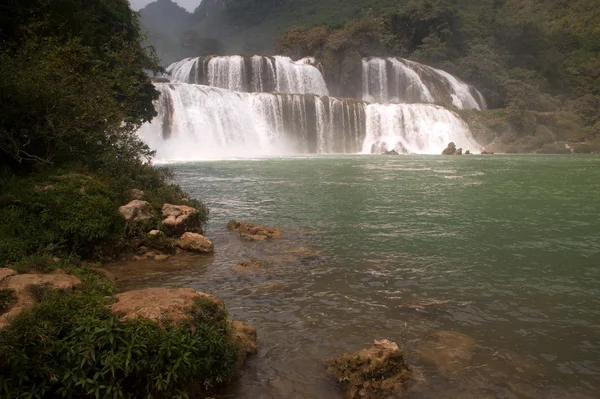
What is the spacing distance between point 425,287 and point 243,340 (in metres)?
3.25

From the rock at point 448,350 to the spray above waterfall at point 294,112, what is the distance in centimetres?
3265

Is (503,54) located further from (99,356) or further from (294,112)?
(99,356)

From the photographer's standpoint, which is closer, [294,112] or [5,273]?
[5,273]

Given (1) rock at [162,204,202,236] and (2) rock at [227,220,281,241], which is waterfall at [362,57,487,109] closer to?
(2) rock at [227,220,281,241]

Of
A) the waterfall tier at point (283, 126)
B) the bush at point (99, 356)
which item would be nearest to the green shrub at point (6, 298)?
the bush at point (99, 356)

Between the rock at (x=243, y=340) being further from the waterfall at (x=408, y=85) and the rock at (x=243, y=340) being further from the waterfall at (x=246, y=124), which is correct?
the waterfall at (x=408, y=85)

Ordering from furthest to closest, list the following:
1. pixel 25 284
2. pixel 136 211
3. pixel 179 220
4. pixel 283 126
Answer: pixel 283 126 → pixel 179 220 → pixel 136 211 → pixel 25 284

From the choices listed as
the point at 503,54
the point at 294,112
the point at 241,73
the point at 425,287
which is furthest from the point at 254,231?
the point at 503,54

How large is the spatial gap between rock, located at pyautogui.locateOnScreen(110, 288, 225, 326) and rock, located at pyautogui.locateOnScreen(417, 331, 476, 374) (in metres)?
2.37

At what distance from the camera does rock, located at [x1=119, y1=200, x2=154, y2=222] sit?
8398mm

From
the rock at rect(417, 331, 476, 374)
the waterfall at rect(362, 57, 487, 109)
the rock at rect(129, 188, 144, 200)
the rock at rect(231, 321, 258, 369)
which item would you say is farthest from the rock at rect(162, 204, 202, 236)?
the waterfall at rect(362, 57, 487, 109)

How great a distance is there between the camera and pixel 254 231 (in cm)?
1026

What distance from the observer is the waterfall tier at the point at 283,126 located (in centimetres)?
3606

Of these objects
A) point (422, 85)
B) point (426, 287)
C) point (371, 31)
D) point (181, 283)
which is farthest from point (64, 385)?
point (371, 31)
